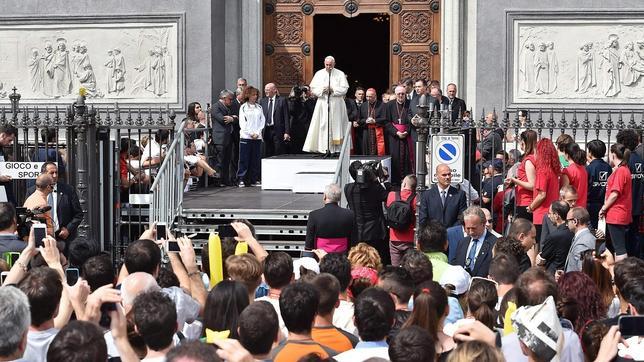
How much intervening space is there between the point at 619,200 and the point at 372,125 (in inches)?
277

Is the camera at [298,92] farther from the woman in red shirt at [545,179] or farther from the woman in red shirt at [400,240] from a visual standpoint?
the woman in red shirt at [545,179]

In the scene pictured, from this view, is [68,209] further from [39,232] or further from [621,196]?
[621,196]

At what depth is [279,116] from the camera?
21.8 metres

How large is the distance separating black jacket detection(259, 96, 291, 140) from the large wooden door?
2820mm

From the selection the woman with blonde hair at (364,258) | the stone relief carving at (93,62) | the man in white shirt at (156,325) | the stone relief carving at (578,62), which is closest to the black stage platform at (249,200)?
the stone relief carving at (93,62)

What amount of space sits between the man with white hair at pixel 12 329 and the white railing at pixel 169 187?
10.3 m

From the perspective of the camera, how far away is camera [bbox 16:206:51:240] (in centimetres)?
1230

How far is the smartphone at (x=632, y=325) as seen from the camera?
612 centimetres

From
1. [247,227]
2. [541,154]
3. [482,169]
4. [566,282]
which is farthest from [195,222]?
[566,282]

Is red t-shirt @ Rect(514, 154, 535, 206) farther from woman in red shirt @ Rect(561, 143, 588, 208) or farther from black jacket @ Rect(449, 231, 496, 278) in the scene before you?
black jacket @ Rect(449, 231, 496, 278)

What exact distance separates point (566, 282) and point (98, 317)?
121 inches

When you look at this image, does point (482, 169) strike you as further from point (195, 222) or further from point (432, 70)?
point (432, 70)

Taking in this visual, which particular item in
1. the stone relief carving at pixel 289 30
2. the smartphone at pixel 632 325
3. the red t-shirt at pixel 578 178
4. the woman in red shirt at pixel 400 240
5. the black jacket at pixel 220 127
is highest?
the stone relief carving at pixel 289 30

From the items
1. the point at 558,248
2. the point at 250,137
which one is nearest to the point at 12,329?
the point at 558,248
